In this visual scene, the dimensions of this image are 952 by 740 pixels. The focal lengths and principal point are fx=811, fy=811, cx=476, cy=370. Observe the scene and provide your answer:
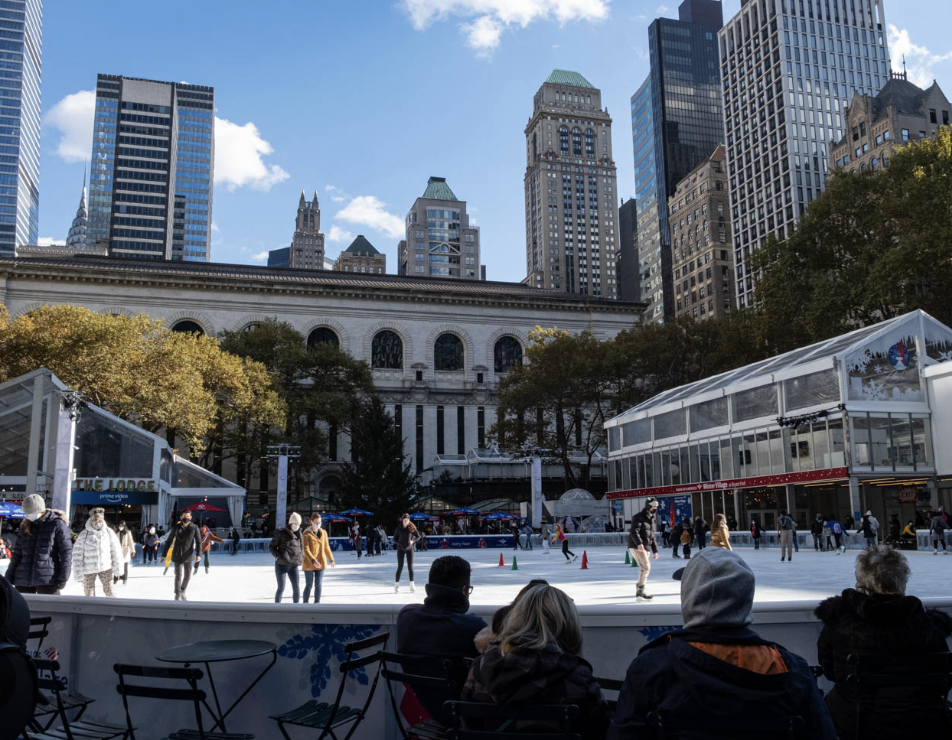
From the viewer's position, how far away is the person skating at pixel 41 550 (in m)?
9.29

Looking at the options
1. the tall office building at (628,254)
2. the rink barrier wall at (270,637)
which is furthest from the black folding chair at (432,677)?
the tall office building at (628,254)

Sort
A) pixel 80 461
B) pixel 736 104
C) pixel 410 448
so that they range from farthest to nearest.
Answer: pixel 736 104, pixel 410 448, pixel 80 461

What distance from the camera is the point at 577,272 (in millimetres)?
154750

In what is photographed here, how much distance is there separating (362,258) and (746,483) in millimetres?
152185

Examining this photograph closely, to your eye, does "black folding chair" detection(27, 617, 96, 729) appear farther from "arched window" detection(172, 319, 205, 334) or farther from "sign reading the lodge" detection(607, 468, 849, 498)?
"arched window" detection(172, 319, 205, 334)

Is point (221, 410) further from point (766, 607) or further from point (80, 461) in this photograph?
point (766, 607)

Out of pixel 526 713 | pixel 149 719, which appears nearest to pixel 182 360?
pixel 149 719

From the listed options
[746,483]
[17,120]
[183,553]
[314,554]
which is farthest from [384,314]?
[17,120]

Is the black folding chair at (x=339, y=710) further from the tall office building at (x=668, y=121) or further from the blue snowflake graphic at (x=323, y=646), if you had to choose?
the tall office building at (x=668, y=121)

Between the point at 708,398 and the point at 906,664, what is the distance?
37.0 m

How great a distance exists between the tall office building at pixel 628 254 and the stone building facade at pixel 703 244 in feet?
71.5

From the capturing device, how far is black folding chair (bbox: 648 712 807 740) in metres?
2.86

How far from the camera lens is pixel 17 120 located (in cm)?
15625

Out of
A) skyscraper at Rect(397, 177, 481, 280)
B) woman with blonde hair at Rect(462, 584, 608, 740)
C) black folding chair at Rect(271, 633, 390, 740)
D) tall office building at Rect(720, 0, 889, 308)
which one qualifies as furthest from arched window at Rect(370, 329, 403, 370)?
skyscraper at Rect(397, 177, 481, 280)
